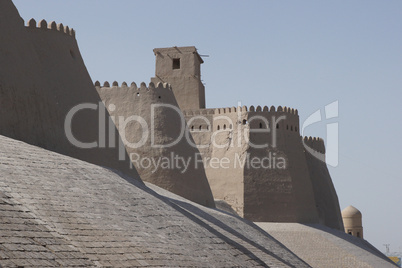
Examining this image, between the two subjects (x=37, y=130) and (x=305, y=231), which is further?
(x=305, y=231)

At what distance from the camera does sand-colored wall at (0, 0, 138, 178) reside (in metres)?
12.4

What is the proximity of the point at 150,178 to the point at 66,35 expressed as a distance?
4782 millimetres

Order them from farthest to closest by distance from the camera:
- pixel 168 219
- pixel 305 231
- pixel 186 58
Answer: pixel 186 58 → pixel 305 231 → pixel 168 219

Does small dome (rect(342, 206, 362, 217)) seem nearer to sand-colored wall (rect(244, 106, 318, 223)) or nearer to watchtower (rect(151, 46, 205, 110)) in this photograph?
sand-colored wall (rect(244, 106, 318, 223))

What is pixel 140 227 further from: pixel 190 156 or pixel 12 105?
pixel 190 156

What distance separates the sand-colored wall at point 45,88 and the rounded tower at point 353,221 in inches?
679

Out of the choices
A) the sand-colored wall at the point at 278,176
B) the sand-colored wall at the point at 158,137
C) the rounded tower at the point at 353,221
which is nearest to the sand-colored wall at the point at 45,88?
the sand-colored wall at the point at 158,137

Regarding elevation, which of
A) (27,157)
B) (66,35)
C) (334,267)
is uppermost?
(66,35)

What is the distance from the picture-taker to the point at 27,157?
9.87 metres

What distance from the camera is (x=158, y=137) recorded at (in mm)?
18812

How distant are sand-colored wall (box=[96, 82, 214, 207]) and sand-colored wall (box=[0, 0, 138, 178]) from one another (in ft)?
9.00

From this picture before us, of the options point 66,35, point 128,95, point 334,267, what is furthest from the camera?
point 334,267

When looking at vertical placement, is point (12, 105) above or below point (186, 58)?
below

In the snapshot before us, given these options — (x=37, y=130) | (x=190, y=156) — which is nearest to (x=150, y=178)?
(x=190, y=156)
